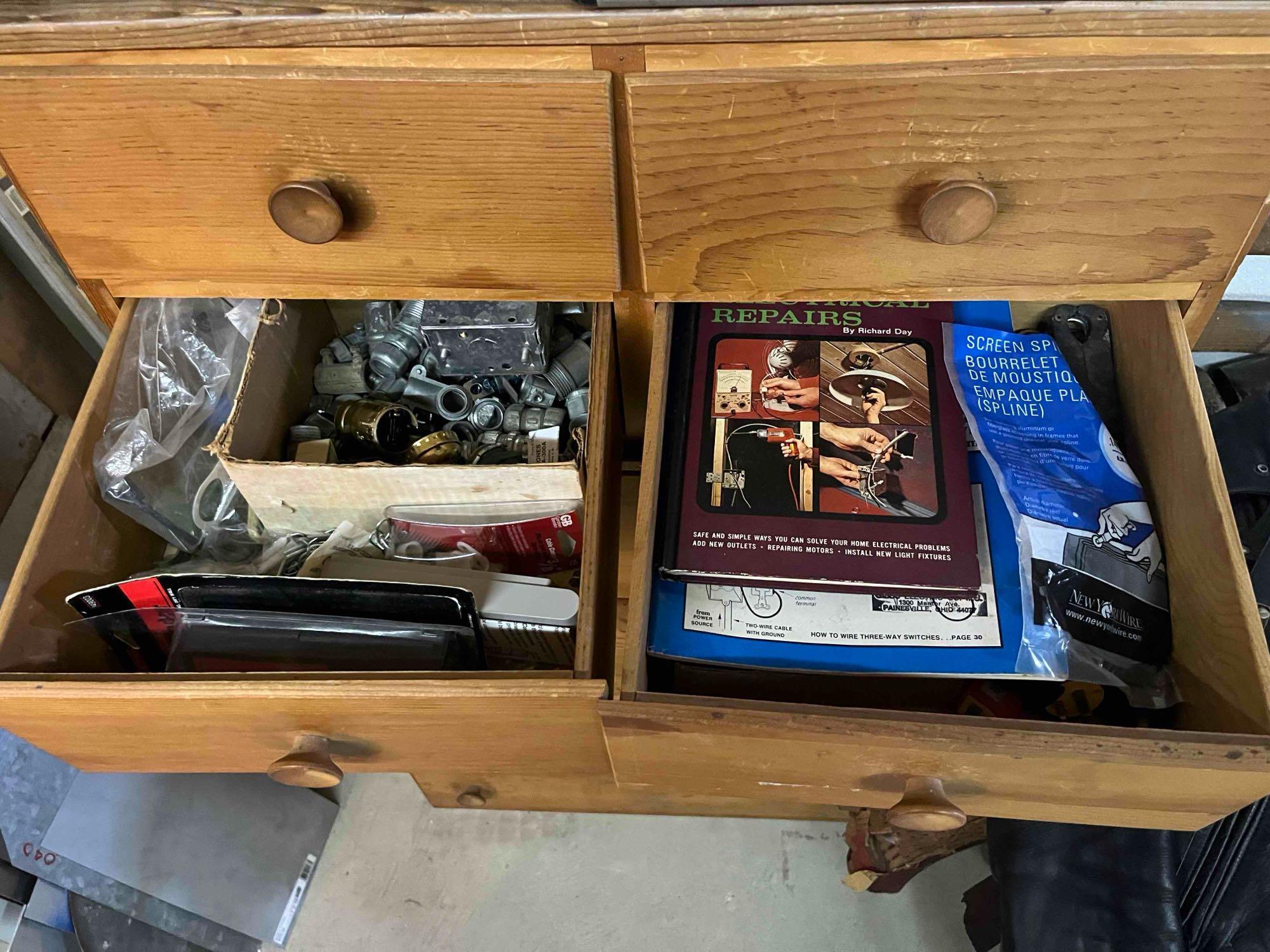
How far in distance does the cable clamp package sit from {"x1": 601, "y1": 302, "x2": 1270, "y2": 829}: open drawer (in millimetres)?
A: 21

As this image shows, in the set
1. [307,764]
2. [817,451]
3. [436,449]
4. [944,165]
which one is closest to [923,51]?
[944,165]

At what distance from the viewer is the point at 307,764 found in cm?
62

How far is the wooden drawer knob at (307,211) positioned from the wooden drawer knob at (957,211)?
1.21 feet

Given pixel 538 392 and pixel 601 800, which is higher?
pixel 538 392

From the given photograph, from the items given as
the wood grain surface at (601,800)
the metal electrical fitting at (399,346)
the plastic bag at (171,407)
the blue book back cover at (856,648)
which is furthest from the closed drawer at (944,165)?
the wood grain surface at (601,800)

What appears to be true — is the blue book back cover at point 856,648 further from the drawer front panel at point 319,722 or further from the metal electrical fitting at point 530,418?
the metal electrical fitting at point 530,418

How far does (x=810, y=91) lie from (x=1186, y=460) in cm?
39

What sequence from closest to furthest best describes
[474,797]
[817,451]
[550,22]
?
[550,22], [817,451], [474,797]

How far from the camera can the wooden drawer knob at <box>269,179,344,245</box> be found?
0.53 meters

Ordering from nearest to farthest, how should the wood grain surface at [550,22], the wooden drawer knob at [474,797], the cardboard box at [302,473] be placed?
1. the wood grain surface at [550,22]
2. the cardboard box at [302,473]
3. the wooden drawer knob at [474,797]

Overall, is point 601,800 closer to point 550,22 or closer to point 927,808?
point 927,808

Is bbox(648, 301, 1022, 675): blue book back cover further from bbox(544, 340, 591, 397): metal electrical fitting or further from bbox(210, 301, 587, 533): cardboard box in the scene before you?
bbox(544, 340, 591, 397): metal electrical fitting

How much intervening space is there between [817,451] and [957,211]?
0.23 meters

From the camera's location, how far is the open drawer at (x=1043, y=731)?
50 centimetres
